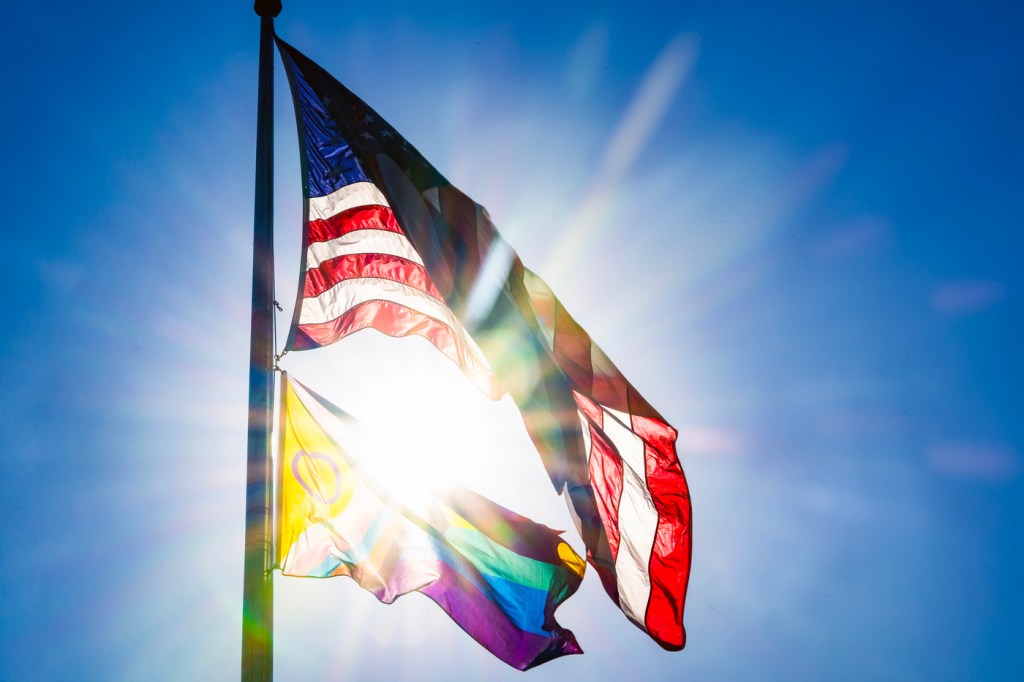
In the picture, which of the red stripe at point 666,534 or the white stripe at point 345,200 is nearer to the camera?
the red stripe at point 666,534

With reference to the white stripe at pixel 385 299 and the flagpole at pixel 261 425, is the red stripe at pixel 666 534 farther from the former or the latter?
the flagpole at pixel 261 425

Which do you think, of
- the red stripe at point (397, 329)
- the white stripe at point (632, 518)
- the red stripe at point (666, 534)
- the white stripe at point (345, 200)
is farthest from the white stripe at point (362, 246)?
the red stripe at point (666, 534)

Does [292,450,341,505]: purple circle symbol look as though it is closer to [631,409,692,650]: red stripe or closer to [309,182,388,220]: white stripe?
[309,182,388,220]: white stripe

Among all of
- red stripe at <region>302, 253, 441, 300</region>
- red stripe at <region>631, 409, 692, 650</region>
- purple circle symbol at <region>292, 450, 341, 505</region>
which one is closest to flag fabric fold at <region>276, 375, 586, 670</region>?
purple circle symbol at <region>292, 450, 341, 505</region>

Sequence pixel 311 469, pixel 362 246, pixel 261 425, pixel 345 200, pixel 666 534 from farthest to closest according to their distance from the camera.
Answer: pixel 362 246
pixel 345 200
pixel 666 534
pixel 311 469
pixel 261 425

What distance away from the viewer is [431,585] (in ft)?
21.2

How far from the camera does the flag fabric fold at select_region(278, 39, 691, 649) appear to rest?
222 inches

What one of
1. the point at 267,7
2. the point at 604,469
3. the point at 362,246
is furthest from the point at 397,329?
the point at 267,7

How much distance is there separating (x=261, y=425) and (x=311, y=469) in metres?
1.31

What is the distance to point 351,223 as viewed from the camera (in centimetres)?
725

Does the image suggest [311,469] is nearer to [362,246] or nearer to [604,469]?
[362,246]

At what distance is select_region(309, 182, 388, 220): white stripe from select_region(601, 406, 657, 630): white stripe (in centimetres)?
320

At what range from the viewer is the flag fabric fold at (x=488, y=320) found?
563cm

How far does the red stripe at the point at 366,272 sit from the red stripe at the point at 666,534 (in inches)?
104
